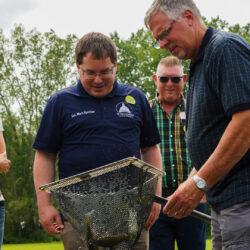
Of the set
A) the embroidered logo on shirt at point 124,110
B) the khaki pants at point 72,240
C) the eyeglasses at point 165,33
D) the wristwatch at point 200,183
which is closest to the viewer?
the wristwatch at point 200,183

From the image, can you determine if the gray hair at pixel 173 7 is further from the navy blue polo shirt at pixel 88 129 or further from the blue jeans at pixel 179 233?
the blue jeans at pixel 179 233

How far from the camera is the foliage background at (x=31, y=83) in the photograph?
108 feet

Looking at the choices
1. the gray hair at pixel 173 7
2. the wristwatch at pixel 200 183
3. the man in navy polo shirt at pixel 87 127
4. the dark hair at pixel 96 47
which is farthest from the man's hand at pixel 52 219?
the gray hair at pixel 173 7

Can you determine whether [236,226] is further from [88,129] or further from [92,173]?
[88,129]

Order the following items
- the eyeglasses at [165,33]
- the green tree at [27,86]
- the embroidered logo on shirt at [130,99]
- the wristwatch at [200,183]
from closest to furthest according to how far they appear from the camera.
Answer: the wristwatch at [200,183] → the eyeglasses at [165,33] → the embroidered logo on shirt at [130,99] → the green tree at [27,86]

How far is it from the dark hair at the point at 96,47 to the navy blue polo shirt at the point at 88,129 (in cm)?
32

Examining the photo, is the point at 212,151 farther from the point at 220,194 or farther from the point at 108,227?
the point at 108,227

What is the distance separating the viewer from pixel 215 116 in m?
2.84

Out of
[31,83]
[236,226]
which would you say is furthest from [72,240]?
[31,83]

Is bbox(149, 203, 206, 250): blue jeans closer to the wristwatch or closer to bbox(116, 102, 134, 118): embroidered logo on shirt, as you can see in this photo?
bbox(116, 102, 134, 118): embroidered logo on shirt

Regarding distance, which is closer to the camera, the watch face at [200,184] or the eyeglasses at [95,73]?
the watch face at [200,184]

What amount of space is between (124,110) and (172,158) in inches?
59.5

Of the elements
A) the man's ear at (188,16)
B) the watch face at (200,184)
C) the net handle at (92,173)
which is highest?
the man's ear at (188,16)

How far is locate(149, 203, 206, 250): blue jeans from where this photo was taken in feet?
16.6
